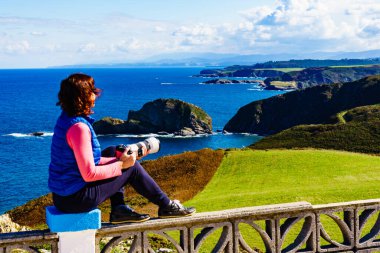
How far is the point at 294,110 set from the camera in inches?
5281

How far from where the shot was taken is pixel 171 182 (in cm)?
3072

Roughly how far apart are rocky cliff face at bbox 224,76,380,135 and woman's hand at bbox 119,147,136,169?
115m

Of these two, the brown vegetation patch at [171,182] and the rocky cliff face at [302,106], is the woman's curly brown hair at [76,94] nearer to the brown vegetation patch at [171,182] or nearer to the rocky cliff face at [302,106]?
the brown vegetation patch at [171,182]

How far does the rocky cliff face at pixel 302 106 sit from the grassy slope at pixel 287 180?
88388 millimetres

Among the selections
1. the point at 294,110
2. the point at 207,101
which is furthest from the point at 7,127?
the point at 207,101

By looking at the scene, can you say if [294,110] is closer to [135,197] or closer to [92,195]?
[135,197]

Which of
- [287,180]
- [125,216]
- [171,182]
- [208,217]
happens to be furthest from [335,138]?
[125,216]

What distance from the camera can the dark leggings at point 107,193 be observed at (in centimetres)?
601

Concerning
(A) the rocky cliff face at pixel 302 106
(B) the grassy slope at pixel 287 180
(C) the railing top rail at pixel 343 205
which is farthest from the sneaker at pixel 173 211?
(A) the rocky cliff face at pixel 302 106

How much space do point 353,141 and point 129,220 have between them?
1844 inches

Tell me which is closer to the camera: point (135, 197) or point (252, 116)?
point (135, 197)

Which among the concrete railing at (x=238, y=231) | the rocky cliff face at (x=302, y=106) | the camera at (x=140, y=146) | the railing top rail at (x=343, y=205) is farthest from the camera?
the rocky cliff face at (x=302, y=106)

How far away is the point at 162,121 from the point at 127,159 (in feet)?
359

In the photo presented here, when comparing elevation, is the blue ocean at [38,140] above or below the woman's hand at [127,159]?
below
